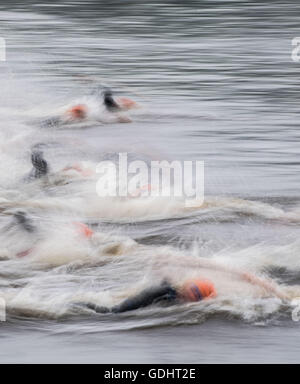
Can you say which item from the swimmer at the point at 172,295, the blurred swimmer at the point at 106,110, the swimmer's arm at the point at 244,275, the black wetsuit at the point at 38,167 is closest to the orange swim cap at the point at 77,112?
the blurred swimmer at the point at 106,110

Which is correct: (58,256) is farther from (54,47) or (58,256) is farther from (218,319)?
(54,47)

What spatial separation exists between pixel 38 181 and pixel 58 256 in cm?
243

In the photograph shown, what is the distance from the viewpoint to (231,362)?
19.4 ft

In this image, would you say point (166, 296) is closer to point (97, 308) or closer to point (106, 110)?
point (97, 308)

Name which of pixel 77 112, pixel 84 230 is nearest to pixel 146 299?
pixel 84 230

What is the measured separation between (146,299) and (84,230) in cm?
156

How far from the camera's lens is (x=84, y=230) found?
8117 millimetres

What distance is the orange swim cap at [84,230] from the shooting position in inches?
316

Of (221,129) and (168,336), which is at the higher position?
(221,129)

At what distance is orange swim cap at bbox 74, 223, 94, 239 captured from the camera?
8.04 m

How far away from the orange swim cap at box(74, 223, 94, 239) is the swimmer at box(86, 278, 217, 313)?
4.45ft

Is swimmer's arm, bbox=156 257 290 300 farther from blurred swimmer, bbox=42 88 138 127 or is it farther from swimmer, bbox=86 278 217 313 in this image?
blurred swimmer, bbox=42 88 138 127

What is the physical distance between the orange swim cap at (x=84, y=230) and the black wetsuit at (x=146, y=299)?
4.48 feet

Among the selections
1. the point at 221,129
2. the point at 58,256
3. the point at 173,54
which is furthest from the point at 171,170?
the point at 173,54
